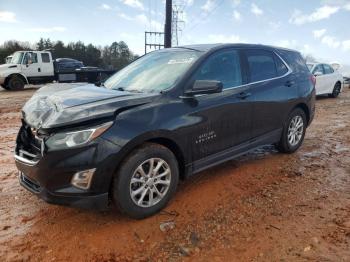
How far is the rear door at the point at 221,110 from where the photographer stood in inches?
159

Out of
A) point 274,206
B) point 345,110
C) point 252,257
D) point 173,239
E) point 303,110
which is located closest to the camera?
point 252,257

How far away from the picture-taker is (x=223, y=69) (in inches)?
177

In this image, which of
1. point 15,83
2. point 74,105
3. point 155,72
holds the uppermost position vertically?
point 155,72

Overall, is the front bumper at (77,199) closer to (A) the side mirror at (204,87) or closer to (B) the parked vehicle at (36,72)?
(A) the side mirror at (204,87)

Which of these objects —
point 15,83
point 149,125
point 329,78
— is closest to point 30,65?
point 15,83

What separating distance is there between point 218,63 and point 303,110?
2302 millimetres

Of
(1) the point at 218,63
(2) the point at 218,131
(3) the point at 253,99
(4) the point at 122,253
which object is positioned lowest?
(4) the point at 122,253

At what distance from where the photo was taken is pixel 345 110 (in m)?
11.5

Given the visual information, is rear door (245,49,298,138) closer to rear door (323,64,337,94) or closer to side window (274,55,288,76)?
side window (274,55,288,76)

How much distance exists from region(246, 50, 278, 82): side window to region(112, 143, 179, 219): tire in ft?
6.21

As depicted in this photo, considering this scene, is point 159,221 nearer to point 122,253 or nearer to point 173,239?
point 173,239

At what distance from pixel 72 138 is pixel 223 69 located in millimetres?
2168

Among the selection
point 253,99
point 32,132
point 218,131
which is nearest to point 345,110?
point 253,99

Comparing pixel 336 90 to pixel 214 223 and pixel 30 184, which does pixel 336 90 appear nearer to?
pixel 214 223
